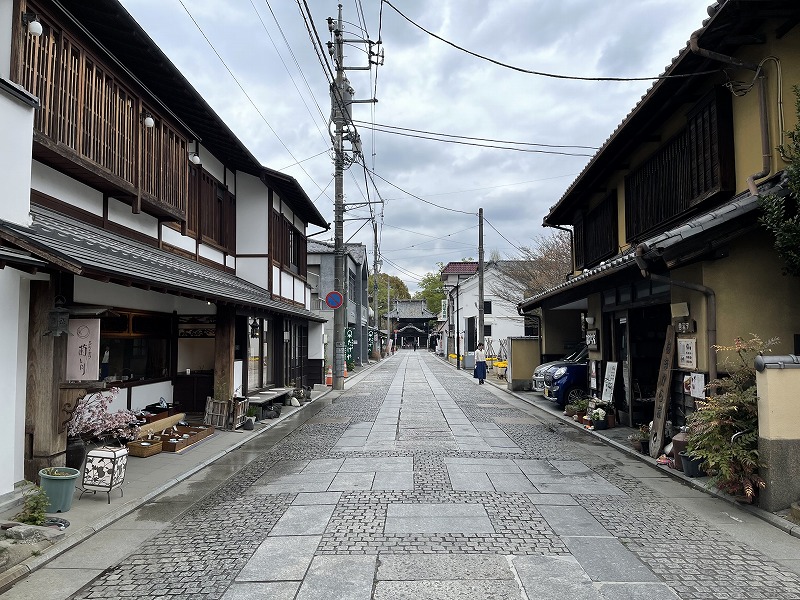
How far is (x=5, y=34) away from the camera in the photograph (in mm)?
7195

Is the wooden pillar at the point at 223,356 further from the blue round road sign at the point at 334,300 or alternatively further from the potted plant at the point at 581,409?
the potted plant at the point at 581,409

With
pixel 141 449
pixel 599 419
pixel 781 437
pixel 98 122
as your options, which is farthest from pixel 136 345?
pixel 781 437

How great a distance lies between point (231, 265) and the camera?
17.1m

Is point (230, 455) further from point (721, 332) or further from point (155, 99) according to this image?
point (721, 332)

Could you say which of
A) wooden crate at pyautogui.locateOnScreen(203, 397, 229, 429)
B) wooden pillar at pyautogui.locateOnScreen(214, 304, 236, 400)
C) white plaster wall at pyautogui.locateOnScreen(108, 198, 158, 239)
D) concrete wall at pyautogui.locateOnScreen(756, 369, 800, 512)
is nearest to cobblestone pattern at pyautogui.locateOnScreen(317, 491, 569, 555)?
concrete wall at pyautogui.locateOnScreen(756, 369, 800, 512)

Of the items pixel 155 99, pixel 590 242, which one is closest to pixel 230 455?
pixel 155 99

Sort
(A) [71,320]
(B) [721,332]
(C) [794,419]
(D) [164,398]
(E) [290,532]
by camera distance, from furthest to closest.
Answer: (D) [164,398], (B) [721,332], (A) [71,320], (C) [794,419], (E) [290,532]

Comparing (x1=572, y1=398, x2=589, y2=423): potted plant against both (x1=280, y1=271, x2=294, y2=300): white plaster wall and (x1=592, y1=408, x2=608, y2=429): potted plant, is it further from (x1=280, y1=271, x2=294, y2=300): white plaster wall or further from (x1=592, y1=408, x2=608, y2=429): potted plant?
(x1=280, y1=271, x2=294, y2=300): white plaster wall

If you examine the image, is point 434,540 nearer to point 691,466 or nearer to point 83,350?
point 691,466

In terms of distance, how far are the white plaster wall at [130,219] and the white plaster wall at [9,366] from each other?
384cm

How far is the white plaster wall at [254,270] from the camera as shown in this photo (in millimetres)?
17438

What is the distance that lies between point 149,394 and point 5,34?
6995mm

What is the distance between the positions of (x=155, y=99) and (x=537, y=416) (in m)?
11.9

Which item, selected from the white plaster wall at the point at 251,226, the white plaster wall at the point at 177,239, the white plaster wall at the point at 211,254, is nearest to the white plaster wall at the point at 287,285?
the white plaster wall at the point at 251,226
